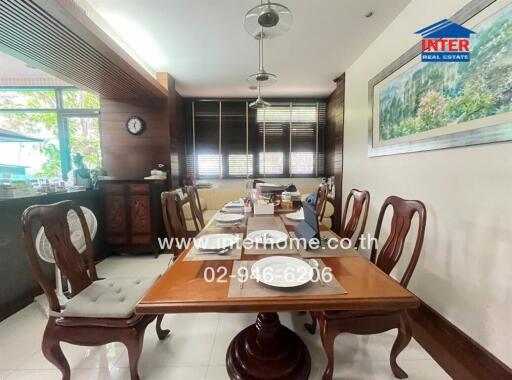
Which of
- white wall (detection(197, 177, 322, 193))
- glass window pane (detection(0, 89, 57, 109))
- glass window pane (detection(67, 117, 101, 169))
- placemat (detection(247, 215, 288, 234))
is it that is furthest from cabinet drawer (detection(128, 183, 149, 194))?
glass window pane (detection(0, 89, 57, 109))

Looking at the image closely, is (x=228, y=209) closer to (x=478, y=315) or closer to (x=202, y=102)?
(x=478, y=315)

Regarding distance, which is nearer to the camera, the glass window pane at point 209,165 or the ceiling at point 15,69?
the ceiling at point 15,69

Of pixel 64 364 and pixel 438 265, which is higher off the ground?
pixel 438 265

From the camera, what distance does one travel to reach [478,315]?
1409mm

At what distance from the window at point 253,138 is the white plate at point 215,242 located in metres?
3.39

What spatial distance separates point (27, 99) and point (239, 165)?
3.84m

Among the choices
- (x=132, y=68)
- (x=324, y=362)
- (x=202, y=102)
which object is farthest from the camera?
(x=202, y=102)

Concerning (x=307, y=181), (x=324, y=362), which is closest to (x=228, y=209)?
(x=324, y=362)

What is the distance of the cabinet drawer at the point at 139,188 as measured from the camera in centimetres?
303

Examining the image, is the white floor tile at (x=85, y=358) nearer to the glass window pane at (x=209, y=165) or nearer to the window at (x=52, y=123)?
the window at (x=52, y=123)

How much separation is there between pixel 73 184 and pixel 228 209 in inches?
92.4

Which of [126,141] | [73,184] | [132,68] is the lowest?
[73,184]

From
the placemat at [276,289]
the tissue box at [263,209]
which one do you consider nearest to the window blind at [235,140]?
the tissue box at [263,209]

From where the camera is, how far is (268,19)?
4.49 ft
